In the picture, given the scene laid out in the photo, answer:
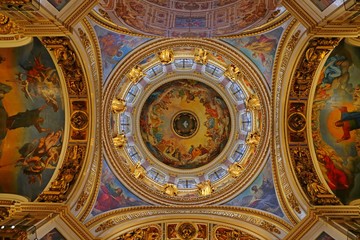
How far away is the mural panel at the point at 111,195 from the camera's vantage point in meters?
15.4

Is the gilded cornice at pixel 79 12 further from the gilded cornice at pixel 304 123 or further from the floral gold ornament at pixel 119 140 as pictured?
the floral gold ornament at pixel 119 140

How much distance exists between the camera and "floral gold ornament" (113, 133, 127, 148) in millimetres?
17141

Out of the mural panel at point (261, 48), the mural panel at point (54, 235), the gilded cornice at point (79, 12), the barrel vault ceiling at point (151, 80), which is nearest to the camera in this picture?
the gilded cornice at point (79, 12)

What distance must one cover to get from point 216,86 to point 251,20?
7.56 metres

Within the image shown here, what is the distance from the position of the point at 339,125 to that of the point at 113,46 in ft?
32.1

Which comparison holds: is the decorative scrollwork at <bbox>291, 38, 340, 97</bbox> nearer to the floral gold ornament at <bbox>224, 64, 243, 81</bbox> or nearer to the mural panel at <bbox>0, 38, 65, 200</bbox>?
the floral gold ornament at <bbox>224, 64, 243, 81</bbox>

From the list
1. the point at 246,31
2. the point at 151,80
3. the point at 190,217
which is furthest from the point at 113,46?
the point at 190,217

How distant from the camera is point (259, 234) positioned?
1482cm

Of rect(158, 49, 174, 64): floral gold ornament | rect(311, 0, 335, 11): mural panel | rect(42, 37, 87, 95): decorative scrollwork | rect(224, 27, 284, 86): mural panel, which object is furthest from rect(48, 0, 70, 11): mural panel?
rect(224, 27, 284, 86): mural panel

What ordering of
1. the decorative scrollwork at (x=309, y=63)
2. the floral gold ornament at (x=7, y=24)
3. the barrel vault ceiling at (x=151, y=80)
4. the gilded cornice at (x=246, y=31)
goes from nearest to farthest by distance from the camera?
1. the floral gold ornament at (x=7, y=24)
2. the barrel vault ceiling at (x=151, y=80)
3. the decorative scrollwork at (x=309, y=63)
4. the gilded cornice at (x=246, y=31)

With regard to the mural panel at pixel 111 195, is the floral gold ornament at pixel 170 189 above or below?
above

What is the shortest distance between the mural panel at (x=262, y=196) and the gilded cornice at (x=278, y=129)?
1.55 feet

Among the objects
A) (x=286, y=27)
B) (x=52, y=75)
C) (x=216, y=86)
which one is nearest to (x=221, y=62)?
(x=216, y=86)

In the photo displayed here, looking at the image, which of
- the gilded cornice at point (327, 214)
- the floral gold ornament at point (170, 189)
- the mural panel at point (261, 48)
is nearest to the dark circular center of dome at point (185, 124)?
the floral gold ornament at point (170, 189)
